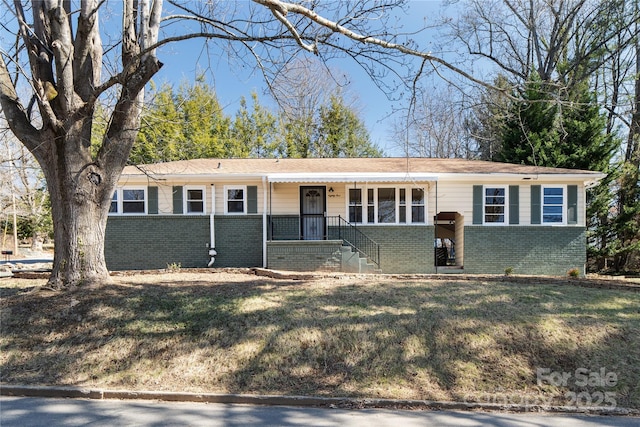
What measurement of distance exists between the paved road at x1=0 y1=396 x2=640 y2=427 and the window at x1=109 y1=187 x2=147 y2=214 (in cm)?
892

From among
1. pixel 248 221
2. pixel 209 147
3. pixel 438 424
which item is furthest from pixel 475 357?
pixel 209 147

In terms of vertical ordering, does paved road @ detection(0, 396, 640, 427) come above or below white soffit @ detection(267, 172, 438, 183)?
below

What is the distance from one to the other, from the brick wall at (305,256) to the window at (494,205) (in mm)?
5297

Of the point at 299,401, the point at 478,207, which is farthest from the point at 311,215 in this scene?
the point at 299,401

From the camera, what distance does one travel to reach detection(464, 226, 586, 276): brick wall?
478 inches

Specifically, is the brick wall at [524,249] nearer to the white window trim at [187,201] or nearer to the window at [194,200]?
the white window trim at [187,201]

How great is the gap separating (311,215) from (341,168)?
7.04 ft

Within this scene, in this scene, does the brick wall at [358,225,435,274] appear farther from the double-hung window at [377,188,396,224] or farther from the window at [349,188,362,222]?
the window at [349,188,362,222]

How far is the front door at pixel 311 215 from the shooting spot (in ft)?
41.9

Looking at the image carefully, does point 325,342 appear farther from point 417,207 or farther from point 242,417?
point 417,207

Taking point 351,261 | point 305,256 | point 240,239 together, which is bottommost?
point 351,261

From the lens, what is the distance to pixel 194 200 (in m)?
12.4

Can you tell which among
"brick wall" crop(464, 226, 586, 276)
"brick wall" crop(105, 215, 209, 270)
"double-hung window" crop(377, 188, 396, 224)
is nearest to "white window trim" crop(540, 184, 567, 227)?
"brick wall" crop(464, 226, 586, 276)

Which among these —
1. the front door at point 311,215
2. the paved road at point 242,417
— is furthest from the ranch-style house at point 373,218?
the paved road at point 242,417
